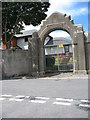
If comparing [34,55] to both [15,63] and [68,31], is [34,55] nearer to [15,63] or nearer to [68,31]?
[15,63]

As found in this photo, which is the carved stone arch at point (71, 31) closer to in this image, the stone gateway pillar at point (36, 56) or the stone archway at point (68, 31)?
the stone archway at point (68, 31)

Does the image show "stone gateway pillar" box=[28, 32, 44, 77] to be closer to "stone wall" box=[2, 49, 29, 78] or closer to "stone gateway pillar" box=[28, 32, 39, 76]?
"stone gateway pillar" box=[28, 32, 39, 76]

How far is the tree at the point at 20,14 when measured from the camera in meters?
17.9

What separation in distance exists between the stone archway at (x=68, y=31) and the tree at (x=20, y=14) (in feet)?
7.98

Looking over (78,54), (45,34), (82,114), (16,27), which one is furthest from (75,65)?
(82,114)

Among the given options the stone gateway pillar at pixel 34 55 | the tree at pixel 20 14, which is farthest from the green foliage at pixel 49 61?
the tree at pixel 20 14

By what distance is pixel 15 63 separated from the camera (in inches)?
701

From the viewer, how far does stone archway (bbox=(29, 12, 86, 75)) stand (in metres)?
16.3

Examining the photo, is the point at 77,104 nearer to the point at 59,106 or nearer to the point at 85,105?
the point at 85,105

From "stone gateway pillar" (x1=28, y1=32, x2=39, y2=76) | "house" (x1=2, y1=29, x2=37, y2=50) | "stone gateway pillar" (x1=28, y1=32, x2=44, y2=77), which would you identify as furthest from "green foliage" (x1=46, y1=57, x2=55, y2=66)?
"house" (x1=2, y1=29, x2=37, y2=50)

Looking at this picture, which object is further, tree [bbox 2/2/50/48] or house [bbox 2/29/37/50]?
house [bbox 2/29/37/50]

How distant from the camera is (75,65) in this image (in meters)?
16.5

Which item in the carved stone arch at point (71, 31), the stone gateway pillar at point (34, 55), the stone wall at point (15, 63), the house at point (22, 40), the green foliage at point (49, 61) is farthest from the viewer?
the house at point (22, 40)

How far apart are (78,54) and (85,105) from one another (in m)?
10.8
